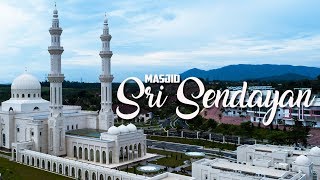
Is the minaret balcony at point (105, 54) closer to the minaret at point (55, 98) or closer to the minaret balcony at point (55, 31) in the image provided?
the minaret at point (55, 98)

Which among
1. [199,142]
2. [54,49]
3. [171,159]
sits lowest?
[171,159]

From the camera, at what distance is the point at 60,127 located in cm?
4775

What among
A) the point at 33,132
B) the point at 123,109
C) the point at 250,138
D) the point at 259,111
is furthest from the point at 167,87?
the point at 33,132

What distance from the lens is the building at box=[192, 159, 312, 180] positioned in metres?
30.5

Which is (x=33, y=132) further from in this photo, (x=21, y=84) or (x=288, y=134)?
(x=288, y=134)

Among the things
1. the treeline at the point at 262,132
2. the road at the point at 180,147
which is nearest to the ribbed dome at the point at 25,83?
the road at the point at 180,147

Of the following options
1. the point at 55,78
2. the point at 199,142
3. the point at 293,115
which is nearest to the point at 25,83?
the point at 55,78

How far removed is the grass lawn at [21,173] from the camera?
38.9 metres

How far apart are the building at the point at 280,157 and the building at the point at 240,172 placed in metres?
0.85

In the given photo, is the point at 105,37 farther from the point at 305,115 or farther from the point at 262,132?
the point at 305,115

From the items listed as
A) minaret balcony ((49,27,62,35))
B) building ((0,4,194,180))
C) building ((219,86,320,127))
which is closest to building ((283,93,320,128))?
building ((219,86,320,127))

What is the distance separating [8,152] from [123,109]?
43.3 meters

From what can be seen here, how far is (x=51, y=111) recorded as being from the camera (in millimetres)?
47875

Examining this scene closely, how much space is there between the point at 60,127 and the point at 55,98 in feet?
12.2
